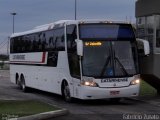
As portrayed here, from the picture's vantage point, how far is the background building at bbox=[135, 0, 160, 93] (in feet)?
74.2

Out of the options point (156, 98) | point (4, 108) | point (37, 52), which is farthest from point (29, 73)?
point (4, 108)

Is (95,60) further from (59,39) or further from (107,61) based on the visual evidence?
(59,39)

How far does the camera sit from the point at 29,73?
91.1 ft

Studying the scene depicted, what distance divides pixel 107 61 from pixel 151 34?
400 cm

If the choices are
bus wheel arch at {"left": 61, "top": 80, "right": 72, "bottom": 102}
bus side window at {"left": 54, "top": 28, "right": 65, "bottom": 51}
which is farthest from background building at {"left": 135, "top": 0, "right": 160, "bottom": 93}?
bus side window at {"left": 54, "top": 28, "right": 65, "bottom": 51}

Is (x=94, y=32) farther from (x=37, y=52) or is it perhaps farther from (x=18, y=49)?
(x=18, y=49)

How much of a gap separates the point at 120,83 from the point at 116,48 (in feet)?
4.58

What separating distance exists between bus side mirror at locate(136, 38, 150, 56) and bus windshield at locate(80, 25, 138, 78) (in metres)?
0.55

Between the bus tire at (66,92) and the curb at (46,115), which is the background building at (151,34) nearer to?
the bus tire at (66,92)

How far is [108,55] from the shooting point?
2009 centimetres

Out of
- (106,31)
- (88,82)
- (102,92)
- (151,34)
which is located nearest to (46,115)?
(88,82)

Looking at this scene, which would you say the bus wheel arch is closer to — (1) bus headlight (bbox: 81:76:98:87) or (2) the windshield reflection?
(1) bus headlight (bbox: 81:76:98:87)

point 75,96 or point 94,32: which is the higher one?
point 94,32

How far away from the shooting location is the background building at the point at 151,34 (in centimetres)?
2262
